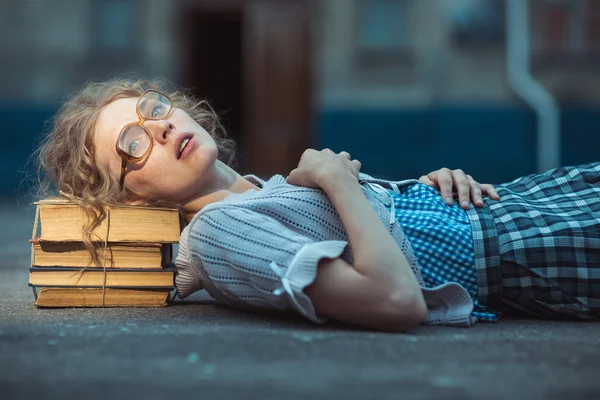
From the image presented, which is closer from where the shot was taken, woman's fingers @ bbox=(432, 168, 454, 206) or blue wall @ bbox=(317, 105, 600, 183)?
woman's fingers @ bbox=(432, 168, 454, 206)

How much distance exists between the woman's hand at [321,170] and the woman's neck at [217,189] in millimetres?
293

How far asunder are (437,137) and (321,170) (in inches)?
338

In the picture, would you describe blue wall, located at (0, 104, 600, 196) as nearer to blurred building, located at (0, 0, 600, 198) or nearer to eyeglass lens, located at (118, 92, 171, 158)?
blurred building, located at (0, 0, 600, 198)

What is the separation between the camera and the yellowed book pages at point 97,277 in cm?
253

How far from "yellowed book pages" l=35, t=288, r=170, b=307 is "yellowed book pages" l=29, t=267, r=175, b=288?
0.11ft

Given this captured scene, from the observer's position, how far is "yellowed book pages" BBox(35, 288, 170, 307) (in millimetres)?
2568

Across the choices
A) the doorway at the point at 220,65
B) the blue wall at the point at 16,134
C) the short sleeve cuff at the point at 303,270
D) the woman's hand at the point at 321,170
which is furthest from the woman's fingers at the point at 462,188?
the doorway at the point at 220,65

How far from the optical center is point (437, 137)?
34.7ft

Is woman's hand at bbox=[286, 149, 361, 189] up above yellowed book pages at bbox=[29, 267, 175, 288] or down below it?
above

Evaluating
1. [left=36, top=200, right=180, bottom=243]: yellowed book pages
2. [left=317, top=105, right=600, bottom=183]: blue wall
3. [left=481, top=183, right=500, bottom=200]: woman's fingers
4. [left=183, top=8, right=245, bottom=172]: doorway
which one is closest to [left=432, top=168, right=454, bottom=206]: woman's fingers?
[left=481, top=183, right=500, bottom=200]: woman's fingers

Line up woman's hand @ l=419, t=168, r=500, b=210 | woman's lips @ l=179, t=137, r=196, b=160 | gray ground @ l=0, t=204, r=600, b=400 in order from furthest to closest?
woman's hand @ l=419, t=168, r=500, b=210
woman's lips @ l=179, t=137, r=196, b=160
gray ground @ l=0, t=204, r=600, b=400

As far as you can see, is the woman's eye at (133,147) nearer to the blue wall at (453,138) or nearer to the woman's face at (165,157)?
the woman's face at (165,157)

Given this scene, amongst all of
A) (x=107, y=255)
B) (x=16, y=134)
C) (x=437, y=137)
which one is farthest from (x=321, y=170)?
(x=16, y=134)

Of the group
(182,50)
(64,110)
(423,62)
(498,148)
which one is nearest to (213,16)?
(182,50)
